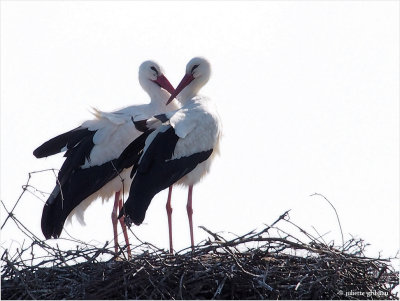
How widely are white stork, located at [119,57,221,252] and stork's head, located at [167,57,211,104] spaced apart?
0.23m

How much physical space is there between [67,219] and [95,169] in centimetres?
52

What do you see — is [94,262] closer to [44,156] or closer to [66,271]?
[66,271]

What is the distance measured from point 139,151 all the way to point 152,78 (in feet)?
4.07

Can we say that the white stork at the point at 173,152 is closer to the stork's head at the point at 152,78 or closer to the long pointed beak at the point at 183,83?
the long pointed beak at the point at 183,83

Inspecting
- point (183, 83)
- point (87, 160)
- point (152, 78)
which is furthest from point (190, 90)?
point (87, 160)

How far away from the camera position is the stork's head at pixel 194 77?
11.4 m

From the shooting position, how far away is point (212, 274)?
9.05 meters

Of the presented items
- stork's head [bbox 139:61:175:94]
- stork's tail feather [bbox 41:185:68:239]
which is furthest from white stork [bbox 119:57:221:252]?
stork's tail feather [bbox 41:185:68:239]

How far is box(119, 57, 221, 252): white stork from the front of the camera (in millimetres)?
10297

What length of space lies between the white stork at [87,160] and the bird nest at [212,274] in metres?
1.56

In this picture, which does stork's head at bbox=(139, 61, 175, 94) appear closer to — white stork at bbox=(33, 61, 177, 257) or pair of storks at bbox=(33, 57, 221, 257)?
pair of storks at bbox=(33, 57, 221, 257)

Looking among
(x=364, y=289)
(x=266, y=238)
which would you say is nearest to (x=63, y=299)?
(x=266, y=238)

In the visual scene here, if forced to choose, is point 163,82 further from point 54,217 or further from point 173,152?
point 54,217

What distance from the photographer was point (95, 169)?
432 inches
